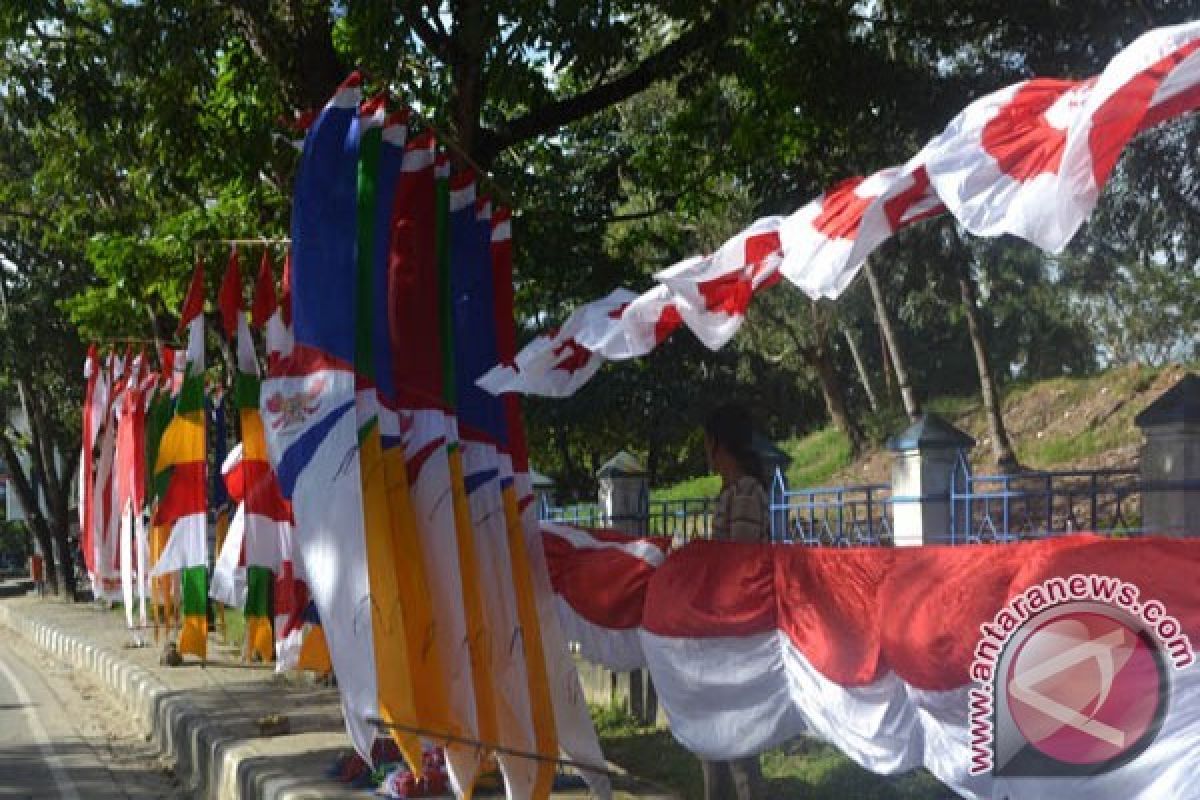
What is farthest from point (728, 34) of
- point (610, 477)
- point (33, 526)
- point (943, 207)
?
point (33, 526)

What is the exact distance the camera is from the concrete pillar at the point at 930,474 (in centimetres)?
732

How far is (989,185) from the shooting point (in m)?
3.88

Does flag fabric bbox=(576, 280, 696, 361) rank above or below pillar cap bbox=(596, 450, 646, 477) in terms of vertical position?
above

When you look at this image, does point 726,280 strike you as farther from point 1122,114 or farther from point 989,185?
point 1122,114

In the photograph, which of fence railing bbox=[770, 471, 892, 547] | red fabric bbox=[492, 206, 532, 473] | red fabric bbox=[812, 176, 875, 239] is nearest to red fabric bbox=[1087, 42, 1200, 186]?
red fabric bbox=[812, 176, 875, 239]

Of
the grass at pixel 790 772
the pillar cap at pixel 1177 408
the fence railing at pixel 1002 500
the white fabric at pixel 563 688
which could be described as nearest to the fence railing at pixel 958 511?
the fence railing at pixel 1002 500

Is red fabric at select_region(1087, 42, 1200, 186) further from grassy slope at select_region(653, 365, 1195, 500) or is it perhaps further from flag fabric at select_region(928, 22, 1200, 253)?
grassy slope at select_region(653, 365, 1195, 500)

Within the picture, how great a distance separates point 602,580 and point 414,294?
1786mm

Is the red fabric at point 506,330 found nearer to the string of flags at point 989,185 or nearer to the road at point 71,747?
the string of flags at point 989,185

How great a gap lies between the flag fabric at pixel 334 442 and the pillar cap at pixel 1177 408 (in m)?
3.78

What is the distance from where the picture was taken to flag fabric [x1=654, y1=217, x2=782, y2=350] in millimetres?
5055

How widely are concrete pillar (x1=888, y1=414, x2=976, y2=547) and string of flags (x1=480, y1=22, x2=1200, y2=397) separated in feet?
7.94

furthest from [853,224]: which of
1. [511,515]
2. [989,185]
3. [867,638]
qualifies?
[511,515]

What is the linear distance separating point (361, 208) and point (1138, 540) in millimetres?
3210
